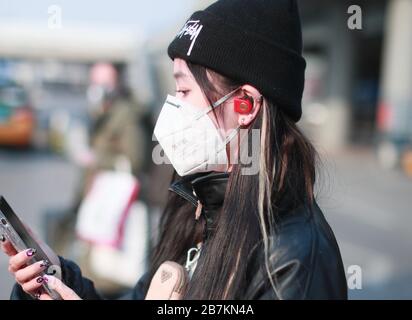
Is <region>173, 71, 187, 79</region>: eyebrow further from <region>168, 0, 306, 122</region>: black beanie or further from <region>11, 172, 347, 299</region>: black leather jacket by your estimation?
<region>11, 172, 347, 299</region>: black leather jacket

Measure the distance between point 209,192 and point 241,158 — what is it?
127 mm

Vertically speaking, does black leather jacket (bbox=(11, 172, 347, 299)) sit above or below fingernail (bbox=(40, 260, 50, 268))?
above

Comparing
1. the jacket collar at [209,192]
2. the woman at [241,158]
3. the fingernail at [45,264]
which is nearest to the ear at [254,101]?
the woman at [241,158]

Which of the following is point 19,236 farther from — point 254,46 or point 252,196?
point 254,46

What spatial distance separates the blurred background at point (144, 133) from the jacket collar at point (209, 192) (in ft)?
1.28

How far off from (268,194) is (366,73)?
1725 cm

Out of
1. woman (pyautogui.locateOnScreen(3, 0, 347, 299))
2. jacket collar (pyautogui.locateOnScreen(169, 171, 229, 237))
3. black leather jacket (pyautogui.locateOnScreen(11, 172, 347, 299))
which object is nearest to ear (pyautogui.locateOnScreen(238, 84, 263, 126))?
woman (pyautogui.locateOnScreen(3, 0, 347, 299))

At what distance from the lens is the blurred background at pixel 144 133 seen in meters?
4.46

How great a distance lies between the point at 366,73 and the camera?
58.5 feet

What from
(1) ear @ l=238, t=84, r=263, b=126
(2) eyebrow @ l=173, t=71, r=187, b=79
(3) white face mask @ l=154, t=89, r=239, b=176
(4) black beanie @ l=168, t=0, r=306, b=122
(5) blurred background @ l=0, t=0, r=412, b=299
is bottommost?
(5) blurred background @ l=0, t=0, r=412, b=299

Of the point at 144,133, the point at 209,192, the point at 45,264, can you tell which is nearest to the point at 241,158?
the point at 209,192

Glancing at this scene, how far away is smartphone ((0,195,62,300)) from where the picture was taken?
150 cm

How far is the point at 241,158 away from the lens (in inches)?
61.6
